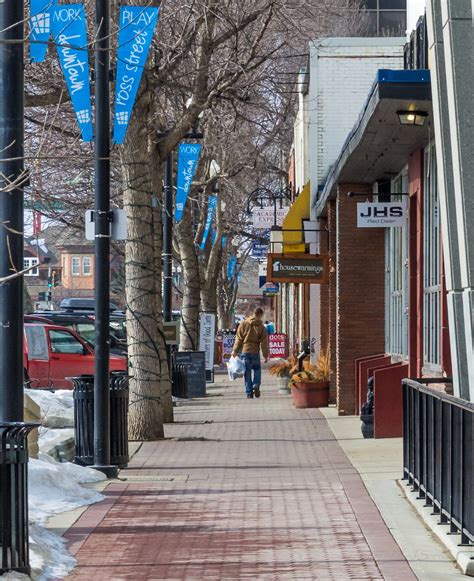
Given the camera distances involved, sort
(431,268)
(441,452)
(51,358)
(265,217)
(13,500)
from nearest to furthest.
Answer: (13,500)
(441,452)
(431,268)
(51,358)
(265,217)

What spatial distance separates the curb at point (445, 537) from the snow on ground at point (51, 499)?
260 centimetres

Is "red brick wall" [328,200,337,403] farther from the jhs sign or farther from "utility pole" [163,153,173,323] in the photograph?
the jhs sign

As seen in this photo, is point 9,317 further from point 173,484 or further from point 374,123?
point 374,123

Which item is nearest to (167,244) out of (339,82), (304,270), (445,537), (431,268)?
(304,270)

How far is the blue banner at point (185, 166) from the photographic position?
2665cm

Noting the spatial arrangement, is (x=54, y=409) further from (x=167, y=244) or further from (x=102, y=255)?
(x=167, y=244)

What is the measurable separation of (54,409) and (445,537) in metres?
11.3

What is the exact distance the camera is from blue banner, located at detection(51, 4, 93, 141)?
13992 mm

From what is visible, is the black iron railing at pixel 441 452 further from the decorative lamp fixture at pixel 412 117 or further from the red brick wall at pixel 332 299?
the red brick wall at pixel 332 299

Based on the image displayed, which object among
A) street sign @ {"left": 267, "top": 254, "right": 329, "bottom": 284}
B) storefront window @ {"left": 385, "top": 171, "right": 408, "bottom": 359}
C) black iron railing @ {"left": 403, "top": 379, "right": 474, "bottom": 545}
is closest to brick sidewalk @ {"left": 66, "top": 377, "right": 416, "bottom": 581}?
black iron railing @ {"left": 403, "top": 379, "right": 474, "bottom": 545}

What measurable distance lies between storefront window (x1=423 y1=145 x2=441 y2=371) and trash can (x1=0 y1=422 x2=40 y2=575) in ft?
28.7

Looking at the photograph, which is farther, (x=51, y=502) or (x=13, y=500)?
(x=51, y=502)

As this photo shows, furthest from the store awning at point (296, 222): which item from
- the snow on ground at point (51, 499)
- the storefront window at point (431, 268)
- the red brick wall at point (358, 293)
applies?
the snow on ground at point (51, 499)

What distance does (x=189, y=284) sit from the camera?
1361 inches
